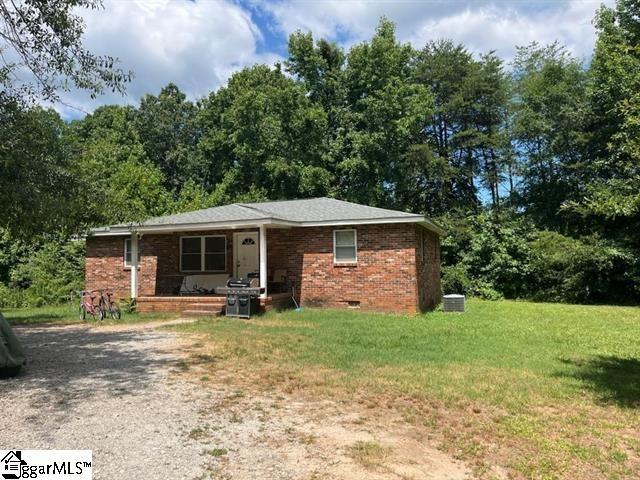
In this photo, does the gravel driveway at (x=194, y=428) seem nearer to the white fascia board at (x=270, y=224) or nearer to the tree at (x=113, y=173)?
the tree at (x=113, y=173)

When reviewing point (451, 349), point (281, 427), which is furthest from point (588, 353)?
point (281, 427)

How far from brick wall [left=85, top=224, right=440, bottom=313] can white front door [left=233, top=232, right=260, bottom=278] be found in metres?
0.22

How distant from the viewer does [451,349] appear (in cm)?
902

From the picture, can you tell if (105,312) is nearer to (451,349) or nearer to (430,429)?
(451,349)

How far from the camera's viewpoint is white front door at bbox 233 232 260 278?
16562mm

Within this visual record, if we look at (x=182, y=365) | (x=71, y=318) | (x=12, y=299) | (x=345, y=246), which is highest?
(x=345, y=246)

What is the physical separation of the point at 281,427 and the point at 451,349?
4.88 metres

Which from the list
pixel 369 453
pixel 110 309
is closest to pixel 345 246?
pixel 110 309

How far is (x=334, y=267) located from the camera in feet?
50.3

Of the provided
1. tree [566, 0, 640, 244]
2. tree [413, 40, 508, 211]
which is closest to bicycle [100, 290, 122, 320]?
tree [566, 0, 640, 244]

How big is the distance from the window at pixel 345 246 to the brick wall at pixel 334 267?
5.1 inches

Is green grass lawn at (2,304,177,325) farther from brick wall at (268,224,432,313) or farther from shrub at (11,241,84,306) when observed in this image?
shrub at (11,241,84,306)

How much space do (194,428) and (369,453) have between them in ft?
5.35

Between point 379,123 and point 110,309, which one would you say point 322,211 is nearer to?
point 110,309
